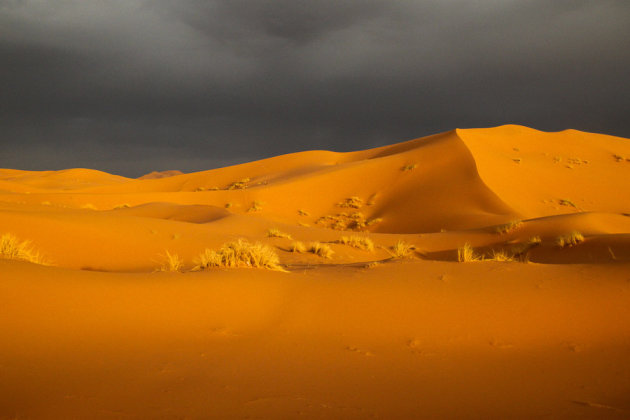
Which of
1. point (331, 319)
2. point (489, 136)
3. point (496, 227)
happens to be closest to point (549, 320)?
point (331, 319)

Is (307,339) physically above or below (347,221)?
below

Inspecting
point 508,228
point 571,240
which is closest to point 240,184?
point 508,228

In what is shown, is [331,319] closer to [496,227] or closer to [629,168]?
[496,227]

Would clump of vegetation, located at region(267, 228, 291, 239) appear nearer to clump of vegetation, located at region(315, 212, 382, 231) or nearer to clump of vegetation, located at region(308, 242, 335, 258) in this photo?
clump of vegetation, located at region(308, 242, 335, 258)

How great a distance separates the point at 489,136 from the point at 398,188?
507 inches

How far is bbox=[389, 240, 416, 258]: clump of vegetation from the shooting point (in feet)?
41.1

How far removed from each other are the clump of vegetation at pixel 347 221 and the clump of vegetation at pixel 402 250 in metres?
9.25

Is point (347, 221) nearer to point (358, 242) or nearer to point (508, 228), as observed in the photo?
point (358, 242)

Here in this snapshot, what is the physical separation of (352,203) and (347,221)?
2.92 metres

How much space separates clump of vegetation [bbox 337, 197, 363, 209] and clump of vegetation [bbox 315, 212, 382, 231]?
1295mm

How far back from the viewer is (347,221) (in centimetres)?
2534

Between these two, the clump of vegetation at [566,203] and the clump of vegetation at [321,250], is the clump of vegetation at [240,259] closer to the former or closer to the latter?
the clump of vegetation at [321,250]

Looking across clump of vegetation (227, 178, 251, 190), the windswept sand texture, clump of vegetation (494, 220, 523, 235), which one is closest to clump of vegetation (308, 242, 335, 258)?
the windswept sand texture

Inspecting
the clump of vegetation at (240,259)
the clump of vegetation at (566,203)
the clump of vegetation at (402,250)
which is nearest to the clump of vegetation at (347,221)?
the clump of vegetation at (402,250)
